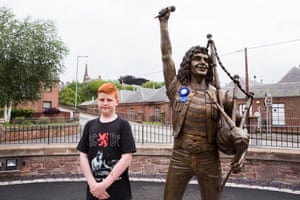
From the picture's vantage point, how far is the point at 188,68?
290cm

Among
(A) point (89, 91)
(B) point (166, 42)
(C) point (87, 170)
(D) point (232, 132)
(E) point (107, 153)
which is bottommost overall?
(C) point (87, 170)

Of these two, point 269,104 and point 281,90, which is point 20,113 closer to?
point 269,104

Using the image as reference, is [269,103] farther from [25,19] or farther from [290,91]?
[25,19]

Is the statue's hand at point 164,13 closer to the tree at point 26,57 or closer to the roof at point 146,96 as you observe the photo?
the tree at point 26,57

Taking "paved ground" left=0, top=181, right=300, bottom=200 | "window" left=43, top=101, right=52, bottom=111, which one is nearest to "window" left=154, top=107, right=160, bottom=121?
"window" left=43, top=101, right=52, bottom=111

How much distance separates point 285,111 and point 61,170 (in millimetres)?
20659

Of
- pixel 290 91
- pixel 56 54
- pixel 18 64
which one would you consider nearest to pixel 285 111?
pixel 290 91

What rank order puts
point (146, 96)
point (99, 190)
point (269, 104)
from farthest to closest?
point (146, 96) < point (269, 104) < point (99, 190)

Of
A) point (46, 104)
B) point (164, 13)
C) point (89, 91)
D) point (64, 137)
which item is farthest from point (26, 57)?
point (89, 91)

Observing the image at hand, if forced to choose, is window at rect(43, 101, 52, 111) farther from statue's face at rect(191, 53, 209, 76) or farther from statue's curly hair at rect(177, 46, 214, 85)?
statue's face at rect(191, 53, 209, 76)

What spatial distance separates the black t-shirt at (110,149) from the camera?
2.23m

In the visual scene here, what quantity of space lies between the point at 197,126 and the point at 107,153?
40.3 inches

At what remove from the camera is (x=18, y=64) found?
1447 cm

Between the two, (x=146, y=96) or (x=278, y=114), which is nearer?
(x=278, y=114)
